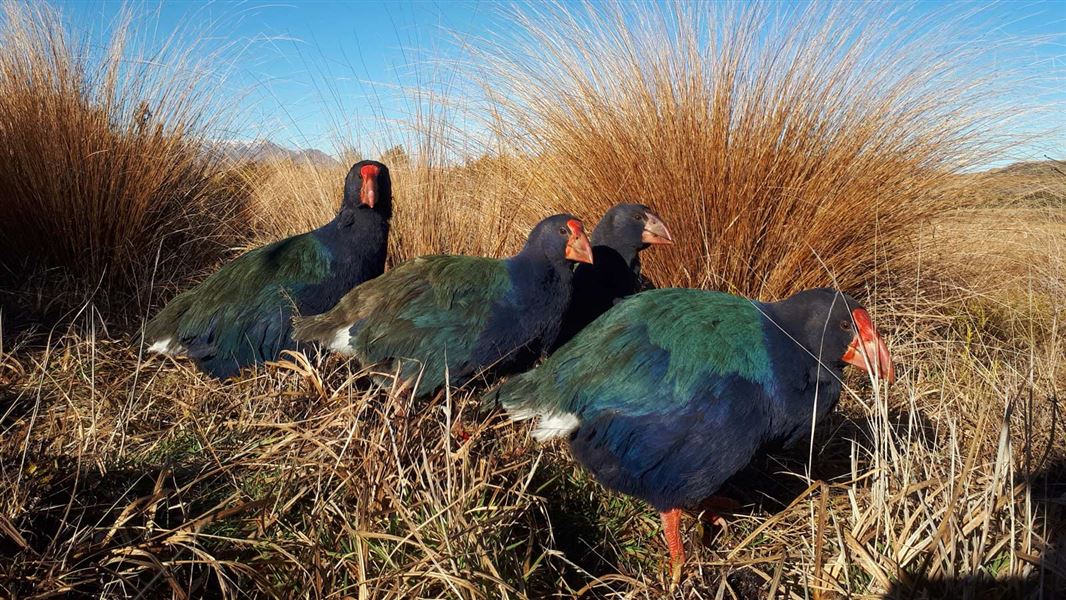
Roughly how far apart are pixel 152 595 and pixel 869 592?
4.69ft

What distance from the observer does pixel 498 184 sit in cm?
375

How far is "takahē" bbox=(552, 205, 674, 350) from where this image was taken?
9.50 feet

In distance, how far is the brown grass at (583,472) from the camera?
154cm

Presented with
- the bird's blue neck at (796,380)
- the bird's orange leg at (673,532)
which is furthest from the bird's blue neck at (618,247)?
the bird's orange leg at (673,532)

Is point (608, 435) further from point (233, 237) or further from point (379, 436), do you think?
point (233, 237)

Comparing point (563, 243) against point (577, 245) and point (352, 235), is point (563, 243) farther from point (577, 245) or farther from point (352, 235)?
point (352, 235)

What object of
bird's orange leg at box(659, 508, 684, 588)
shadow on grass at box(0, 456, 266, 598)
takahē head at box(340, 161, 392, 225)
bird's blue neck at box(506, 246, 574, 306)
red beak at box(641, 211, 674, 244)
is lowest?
bird's orange leg at box(659, 508, 684, 588)

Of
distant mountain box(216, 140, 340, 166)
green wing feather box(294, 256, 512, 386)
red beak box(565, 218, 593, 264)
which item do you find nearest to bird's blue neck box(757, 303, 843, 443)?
red beak box(565, 218, 593, 264)

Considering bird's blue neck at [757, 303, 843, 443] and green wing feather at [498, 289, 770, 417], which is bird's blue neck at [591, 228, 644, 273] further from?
bird's blue neck at [757, 303, 843, 443]

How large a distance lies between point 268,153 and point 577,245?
11.5 feet

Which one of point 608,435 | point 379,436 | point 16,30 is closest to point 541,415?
point 608,435

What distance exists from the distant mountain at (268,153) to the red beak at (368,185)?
60.8 inches

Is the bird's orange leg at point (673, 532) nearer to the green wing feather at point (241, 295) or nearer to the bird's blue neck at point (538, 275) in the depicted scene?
the bird's blue neck at point (538, 275)

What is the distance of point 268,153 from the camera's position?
5277mm
